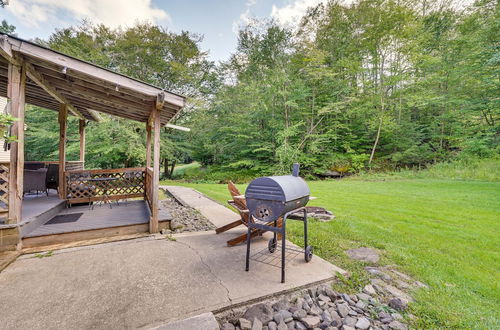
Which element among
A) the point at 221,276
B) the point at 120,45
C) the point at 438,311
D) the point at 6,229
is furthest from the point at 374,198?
the point at 120,45

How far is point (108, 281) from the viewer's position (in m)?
2.26

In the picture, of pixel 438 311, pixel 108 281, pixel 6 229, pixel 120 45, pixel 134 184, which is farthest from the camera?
pixel 120 45

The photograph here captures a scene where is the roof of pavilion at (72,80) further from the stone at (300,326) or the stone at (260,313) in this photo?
the stone at (300,326)

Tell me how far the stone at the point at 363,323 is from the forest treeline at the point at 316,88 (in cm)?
1141

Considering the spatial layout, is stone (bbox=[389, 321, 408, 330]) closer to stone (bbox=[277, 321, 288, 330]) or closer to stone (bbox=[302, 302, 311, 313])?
stone (bbox=[302, 302, 311, 313])

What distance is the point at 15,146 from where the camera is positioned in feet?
10.2

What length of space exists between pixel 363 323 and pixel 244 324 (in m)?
0.98

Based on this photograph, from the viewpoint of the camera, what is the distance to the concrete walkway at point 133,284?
1.73m

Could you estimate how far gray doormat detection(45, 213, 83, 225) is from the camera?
3939 mm

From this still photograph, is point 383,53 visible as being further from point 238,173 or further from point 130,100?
point 130,100

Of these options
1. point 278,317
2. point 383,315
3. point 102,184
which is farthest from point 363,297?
point 102,184

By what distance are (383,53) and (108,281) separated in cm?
1714

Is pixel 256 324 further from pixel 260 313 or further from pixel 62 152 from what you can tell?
pixel 62 152

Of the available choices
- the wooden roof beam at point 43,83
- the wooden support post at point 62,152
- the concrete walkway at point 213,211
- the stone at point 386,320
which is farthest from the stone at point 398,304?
the wooden support post at point 62,152
